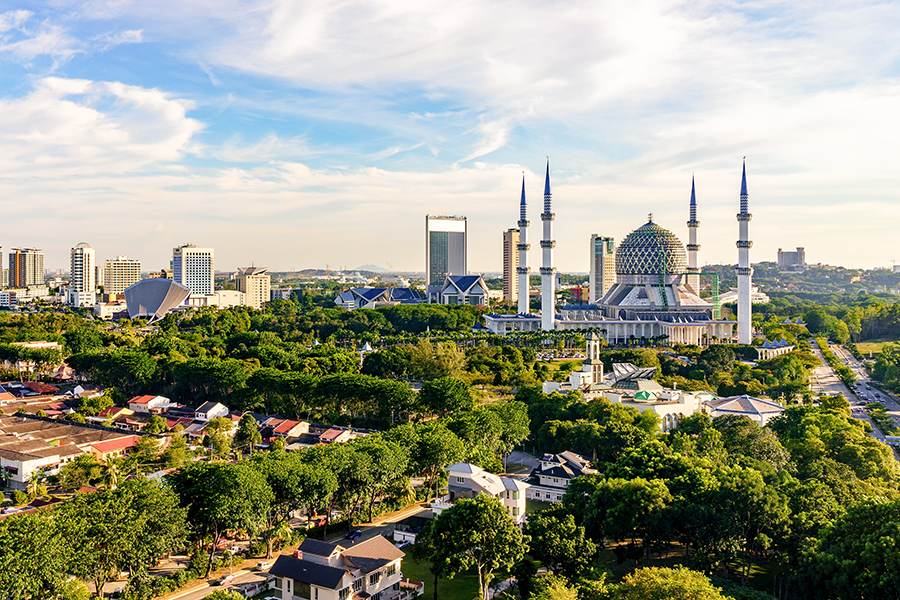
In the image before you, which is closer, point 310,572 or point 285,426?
point 310,572

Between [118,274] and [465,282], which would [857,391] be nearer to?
[465,282]

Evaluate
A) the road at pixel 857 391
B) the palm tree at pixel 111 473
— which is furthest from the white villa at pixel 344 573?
the road at pixel 857 391

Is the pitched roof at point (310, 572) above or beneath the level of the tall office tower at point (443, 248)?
beneath

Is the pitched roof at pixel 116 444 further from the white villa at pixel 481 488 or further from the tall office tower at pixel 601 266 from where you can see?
the tall office tower at pixel 601 266

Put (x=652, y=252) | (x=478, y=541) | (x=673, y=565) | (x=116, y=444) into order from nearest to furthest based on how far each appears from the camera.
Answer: (x=478, y=541), (x=673, y=565), (x=116, y=444), (x=652, y=252)

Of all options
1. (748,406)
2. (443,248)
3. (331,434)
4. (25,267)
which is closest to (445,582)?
(331,434)

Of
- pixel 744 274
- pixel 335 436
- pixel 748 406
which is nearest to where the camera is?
pixel 335 436

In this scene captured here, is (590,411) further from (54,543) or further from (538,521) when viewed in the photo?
(54,543)
